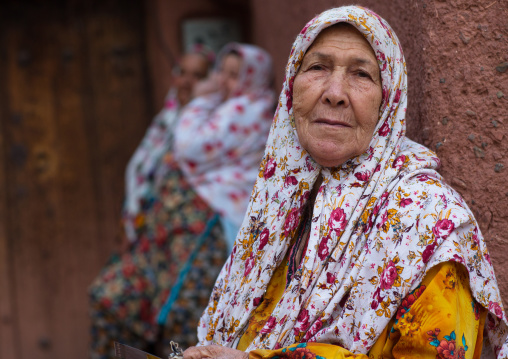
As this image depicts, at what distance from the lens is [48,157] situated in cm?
446

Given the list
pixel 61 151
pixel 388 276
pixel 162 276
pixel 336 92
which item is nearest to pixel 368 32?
pixel 336 92

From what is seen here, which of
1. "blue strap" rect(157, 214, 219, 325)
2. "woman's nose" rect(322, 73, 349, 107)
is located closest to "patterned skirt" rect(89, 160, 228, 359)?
"blue strap" rect(157, 214, 219, 325)

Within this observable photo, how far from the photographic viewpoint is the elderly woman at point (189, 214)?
368 centimetres

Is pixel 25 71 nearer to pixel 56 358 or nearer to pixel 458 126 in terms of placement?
pixel 56 358

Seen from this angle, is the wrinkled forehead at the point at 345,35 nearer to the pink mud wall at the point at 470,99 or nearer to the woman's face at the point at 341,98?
the woman's face at the point at 341,98

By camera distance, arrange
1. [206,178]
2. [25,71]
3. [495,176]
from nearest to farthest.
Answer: [495,176], [206,178], [25,71]

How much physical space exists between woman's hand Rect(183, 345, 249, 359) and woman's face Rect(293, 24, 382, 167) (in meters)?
0.52

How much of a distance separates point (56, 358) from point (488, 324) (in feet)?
10.6

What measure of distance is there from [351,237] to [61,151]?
305 cm

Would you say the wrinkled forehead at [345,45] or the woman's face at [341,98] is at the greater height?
the wrinkled forehead at [345,45]

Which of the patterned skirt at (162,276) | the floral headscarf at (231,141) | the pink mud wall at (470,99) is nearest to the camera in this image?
the pink mud wall at (470,99)

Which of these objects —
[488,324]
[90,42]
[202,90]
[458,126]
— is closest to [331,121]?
[458,126]

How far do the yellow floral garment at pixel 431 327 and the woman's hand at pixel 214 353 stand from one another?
1.9 inches

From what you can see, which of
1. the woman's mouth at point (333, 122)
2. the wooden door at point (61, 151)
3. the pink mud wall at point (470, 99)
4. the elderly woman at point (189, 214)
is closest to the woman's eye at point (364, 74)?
the woman's mouth at point (333, 122)
